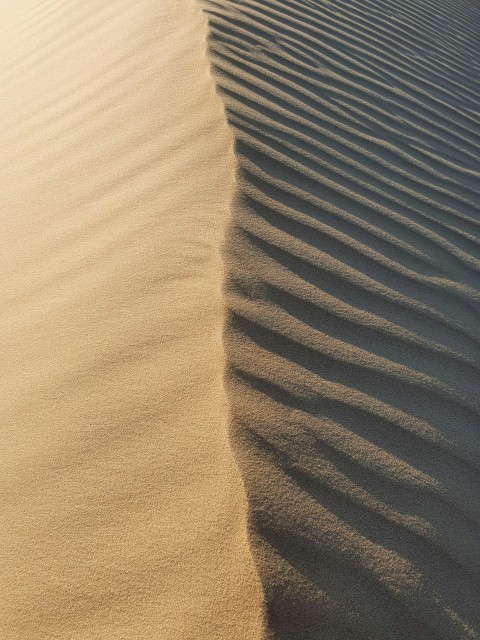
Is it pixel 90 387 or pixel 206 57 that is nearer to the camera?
pixel 90 387

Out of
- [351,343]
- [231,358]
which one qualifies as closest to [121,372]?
[231,358]

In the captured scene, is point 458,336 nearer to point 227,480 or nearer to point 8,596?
point 227,480

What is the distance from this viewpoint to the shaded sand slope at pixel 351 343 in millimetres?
1343

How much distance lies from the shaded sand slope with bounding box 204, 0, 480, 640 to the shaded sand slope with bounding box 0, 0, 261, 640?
8 cm

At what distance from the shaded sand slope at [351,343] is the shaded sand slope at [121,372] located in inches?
3.3

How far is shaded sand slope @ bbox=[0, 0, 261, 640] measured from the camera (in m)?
1.26

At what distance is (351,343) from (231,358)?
455mm

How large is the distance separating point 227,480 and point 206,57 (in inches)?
92.8

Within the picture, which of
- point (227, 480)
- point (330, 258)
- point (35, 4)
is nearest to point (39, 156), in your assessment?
point (330, 258)

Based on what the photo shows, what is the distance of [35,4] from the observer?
4875 millimetres

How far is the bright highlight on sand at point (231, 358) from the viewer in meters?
1.29

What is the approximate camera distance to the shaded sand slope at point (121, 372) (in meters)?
1.26

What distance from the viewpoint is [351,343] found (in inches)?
74.4

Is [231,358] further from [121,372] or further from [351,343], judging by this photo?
[351,343]
